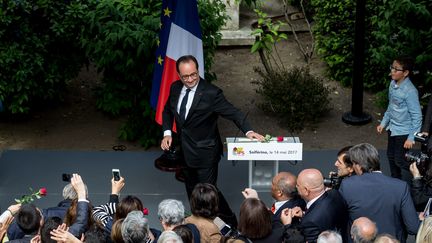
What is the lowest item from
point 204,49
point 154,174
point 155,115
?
point 154,174

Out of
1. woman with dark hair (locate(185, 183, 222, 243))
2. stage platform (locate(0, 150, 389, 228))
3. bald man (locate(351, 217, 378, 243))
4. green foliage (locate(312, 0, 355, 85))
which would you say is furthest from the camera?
green foliage (locate(312, 0, 355, 85))

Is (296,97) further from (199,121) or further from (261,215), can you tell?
(261,215)

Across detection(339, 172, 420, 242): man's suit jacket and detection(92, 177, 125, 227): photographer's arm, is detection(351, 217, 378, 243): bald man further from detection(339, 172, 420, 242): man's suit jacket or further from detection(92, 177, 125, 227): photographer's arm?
detection(92, 177, 125, 227): photographer's arm

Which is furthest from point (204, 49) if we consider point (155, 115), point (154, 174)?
point (154, 174)

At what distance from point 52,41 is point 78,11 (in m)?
0.59

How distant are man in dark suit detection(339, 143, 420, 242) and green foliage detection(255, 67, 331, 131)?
4.14 meters

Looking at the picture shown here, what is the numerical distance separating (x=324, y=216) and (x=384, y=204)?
0.56m

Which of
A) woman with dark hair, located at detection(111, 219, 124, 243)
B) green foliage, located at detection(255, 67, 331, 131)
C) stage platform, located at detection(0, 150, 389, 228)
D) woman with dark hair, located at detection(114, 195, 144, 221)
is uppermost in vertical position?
green foliage, located at detection(255, 67, 331, 131)

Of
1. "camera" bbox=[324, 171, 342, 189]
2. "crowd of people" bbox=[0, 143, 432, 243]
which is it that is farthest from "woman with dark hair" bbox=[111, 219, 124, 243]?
"camera" bbox=[324, 171, 342, 189]

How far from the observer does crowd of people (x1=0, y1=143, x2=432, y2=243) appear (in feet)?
19.9

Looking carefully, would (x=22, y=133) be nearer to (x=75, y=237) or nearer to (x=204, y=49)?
(x=204, y=49)

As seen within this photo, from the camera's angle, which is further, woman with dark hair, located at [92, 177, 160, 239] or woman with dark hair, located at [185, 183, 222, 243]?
woman with dark hair, located at [185, 183, 222, 243]

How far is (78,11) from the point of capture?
10.4m

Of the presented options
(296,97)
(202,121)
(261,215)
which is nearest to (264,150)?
(202,121)
